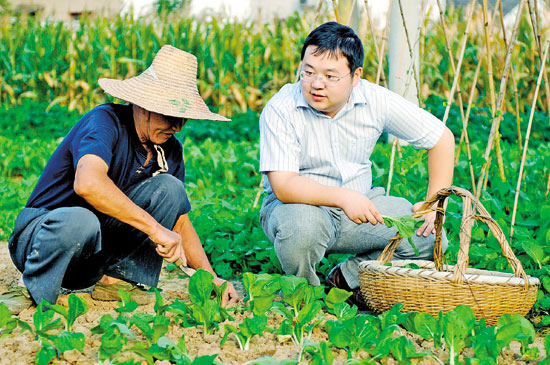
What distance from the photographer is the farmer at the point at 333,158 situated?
2537 mm

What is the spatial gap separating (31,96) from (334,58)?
6.90m

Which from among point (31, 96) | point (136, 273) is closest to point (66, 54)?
point (31, 96)

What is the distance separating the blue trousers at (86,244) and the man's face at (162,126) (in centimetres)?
22

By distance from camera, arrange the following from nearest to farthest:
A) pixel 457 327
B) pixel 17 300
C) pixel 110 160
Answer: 1. pixel 457 327
2. pixel 110 160
3. pixel 17 300

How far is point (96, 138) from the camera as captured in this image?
2311 millimetres

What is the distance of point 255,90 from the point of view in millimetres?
8031

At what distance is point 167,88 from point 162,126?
158mm

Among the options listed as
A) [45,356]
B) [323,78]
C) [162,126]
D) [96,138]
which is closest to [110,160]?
[96,138]

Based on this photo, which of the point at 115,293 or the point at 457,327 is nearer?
the point at 457,327

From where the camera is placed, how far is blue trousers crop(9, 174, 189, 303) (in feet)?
7.61

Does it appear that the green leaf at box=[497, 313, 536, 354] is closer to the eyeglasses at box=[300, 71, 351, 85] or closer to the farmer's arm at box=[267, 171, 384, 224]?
the farmer's arm at box=[267, 171, 384, 224]

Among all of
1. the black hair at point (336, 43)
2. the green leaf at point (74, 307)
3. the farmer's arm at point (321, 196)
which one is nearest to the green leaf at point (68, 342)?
the green leaf at point (74, 307)

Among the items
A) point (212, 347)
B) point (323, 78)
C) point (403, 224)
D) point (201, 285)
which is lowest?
point (212, 347)

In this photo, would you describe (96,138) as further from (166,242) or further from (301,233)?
(301,233)
